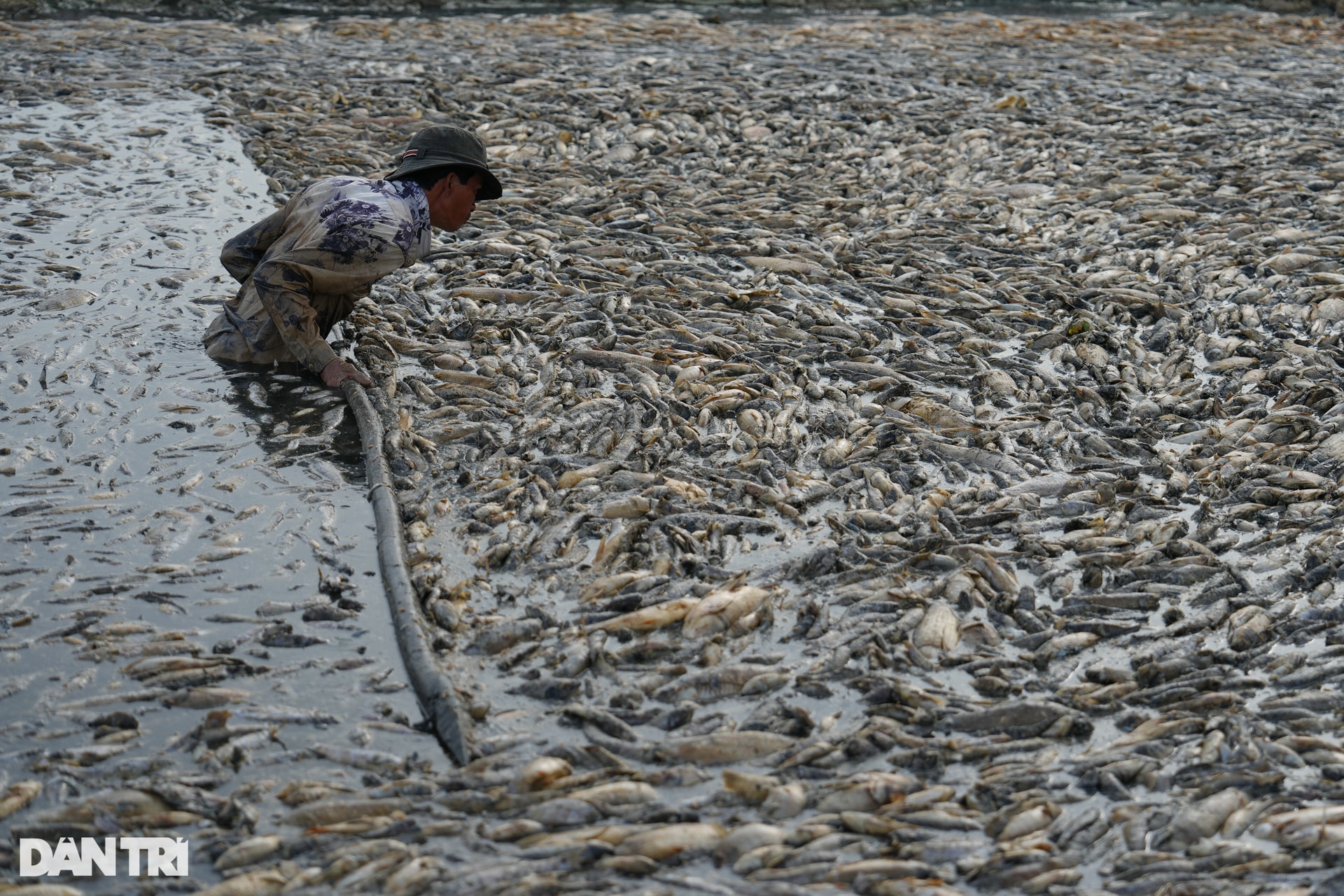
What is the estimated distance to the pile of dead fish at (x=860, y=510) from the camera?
118 inches

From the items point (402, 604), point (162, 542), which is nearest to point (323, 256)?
point (162, 542)

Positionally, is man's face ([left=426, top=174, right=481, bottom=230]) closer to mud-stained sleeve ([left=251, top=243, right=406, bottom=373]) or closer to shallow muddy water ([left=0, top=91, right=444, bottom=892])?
mud-stained sleeve ([left=251, top=243, right=406, bottom=373])

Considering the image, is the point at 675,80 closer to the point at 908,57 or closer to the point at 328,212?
the point at 908,57

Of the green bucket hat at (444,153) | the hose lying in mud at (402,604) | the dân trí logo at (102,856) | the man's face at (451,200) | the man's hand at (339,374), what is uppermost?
the green bucket hat at (444,153)

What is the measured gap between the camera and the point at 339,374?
5.23m

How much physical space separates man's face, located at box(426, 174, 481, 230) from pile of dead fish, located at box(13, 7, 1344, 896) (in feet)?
2.37

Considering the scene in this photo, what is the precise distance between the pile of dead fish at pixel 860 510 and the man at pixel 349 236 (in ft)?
1.39

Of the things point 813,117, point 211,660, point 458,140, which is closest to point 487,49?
point 813,117

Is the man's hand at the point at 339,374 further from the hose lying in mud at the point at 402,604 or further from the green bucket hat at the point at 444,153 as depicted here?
the green bucket hat at the point at 444,153

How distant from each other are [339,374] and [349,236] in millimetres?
610

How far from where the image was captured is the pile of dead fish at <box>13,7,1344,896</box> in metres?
3.00

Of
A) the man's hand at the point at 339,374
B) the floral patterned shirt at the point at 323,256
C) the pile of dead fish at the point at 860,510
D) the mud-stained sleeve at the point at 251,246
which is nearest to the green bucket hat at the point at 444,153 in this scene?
the floral patterned shirt at the point at 323,256

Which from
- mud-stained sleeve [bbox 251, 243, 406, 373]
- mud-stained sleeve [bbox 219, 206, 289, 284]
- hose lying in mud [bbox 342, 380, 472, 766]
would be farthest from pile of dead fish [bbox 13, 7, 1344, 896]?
mud-stained sleeve [bbox 219, 206, 289, 284]

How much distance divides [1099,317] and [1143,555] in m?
2.63
